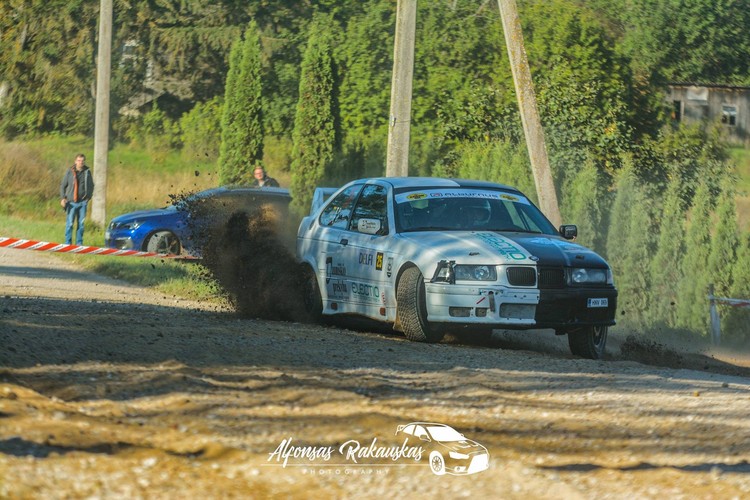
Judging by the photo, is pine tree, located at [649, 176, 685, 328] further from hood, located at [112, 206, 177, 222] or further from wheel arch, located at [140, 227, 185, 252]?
hood, located at [112, 206, 177, 222]

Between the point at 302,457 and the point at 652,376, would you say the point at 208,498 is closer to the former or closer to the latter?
the point at 302,457

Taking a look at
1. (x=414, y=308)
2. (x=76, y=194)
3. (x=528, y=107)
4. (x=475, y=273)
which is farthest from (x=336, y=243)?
(x=76, y=194)

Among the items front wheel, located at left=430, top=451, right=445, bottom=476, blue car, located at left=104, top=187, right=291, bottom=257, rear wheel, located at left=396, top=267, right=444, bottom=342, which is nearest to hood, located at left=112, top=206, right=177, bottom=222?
blue car, located at left=104, top=187, right=291, bottom=257

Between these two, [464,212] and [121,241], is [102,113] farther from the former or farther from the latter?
[464,212]

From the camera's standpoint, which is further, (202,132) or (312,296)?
(202,132)

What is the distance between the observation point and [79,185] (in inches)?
1010

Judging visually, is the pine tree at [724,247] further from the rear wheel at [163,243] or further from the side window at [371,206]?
the rear wheel at [163,243]

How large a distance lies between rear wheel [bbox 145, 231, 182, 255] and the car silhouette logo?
1786cm

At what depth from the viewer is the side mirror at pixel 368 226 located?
12.4m

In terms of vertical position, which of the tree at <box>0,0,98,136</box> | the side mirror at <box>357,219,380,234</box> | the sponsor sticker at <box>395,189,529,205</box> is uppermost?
the tree at <box>0,0,98,136</box>

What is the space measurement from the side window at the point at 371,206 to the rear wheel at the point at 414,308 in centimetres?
105

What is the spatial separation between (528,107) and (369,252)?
710 centimetres

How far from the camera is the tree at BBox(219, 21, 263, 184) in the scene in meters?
35.8

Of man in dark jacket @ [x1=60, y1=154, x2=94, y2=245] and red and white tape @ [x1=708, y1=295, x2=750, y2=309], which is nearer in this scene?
red and white tape @ [x1=708, y1=295, x2=750, y2=309]
